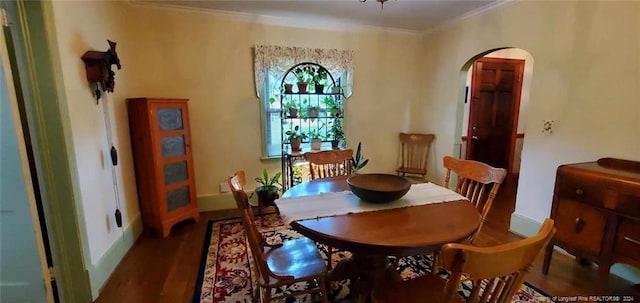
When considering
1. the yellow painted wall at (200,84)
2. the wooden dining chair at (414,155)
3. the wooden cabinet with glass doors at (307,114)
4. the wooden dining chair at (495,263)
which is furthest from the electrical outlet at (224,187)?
the wooden dining chair at (495,263)

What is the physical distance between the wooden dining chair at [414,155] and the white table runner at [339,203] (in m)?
2.20

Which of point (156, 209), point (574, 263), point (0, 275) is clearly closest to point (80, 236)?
point (0, 275)

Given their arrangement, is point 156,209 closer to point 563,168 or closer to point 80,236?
point 80,236

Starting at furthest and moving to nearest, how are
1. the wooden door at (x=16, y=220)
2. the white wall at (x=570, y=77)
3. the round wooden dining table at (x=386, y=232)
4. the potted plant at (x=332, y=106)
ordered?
1. the potted plant at (x=332, y=106)
2. the white wall at (x=570, y=77)
3. the wooden door at (x=16, y=220)
4. the round wooden dining table at (x=386, y=232)

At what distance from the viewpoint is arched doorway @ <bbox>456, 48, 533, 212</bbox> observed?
419 centimetres

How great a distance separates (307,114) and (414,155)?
1.76 metres

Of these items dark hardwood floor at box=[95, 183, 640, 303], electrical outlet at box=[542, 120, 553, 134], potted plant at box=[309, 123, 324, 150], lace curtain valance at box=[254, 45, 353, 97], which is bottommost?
dark hardwood floor at box=[95, 183, 640, 303]

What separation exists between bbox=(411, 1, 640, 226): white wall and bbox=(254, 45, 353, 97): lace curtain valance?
4.91 ft

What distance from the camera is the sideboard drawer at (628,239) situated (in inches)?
65.9

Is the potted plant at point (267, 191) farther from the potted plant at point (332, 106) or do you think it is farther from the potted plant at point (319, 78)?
the potted plant at point (319, 78)

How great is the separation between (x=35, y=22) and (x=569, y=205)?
3.58 m

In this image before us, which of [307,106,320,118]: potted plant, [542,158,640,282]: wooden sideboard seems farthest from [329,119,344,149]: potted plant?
[542,158,640,282]: wooden sideboard

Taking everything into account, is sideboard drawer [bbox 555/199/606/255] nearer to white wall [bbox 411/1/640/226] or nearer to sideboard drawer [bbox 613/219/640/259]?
sideboard drawer [bbox 613/219/640/259]

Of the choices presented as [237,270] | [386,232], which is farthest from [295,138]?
[386,232]
